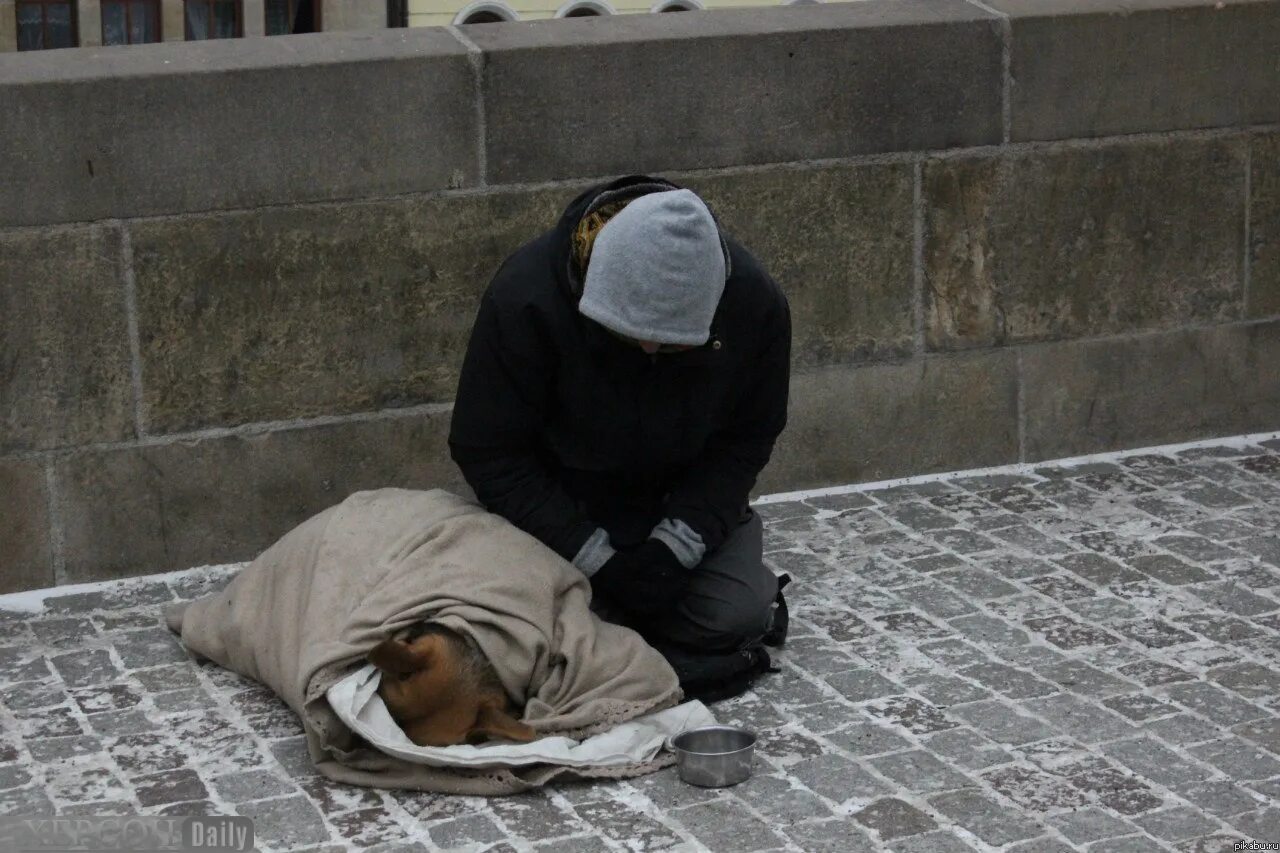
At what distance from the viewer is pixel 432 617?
4.53 meters

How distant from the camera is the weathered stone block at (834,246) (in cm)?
607

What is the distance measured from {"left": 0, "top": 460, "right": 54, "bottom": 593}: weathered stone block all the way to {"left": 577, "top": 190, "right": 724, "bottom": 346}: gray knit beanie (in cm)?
189

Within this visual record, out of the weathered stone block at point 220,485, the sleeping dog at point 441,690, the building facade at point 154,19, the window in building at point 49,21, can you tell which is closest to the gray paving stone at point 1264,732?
the sleeping dog at point 441,690

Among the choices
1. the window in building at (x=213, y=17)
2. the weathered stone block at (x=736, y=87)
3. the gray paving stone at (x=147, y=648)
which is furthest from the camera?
the window in building at (x=213, y=17)

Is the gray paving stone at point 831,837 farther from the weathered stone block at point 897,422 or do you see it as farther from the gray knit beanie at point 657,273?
the weathered stone block at point 897,422

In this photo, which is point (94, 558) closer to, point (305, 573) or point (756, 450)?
point (305, 573)

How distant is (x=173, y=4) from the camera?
1664 cm

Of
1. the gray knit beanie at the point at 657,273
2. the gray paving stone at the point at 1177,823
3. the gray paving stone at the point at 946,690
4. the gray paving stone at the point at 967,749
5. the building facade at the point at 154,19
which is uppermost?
the building facade at the point at 154,19

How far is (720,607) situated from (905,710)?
0.51 m

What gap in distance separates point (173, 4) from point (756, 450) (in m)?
12.8

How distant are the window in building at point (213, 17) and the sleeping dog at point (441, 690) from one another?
1296 cm

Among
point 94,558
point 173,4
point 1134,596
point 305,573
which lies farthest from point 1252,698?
point 173,4

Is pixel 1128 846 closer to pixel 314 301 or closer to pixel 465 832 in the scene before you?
pixel 465 832

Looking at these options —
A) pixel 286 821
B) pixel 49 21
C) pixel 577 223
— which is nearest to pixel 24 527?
pixel 286 821
